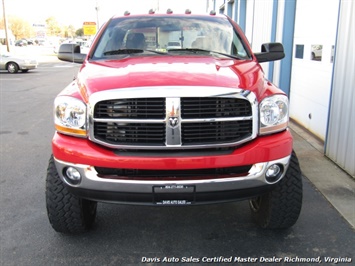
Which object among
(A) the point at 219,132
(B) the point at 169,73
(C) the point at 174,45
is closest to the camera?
(A) the point at 219,132

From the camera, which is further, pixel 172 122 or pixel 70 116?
pixel 70 116

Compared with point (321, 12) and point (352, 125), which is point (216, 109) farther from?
point (321, 12)

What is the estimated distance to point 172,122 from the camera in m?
2.69

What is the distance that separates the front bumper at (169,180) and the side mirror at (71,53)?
2.06 metres

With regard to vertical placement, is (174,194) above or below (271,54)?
below

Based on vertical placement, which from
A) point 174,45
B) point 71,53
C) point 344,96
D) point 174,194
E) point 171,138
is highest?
point 174,45

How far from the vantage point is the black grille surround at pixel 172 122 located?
2.71 m

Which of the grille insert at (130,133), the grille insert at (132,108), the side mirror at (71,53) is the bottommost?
the grille insert at (130,133)

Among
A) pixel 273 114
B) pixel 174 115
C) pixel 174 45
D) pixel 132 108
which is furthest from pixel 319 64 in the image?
pixel 132 108

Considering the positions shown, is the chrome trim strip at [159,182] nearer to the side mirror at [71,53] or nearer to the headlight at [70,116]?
the headlight at [70,116]

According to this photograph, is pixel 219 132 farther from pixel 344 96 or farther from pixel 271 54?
pixel 344 96

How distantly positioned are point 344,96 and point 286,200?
7.82 ft

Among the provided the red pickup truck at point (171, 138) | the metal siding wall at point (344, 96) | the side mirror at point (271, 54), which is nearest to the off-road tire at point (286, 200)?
the red pickup truck at point (171, 138)

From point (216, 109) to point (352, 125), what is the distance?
107 inches
